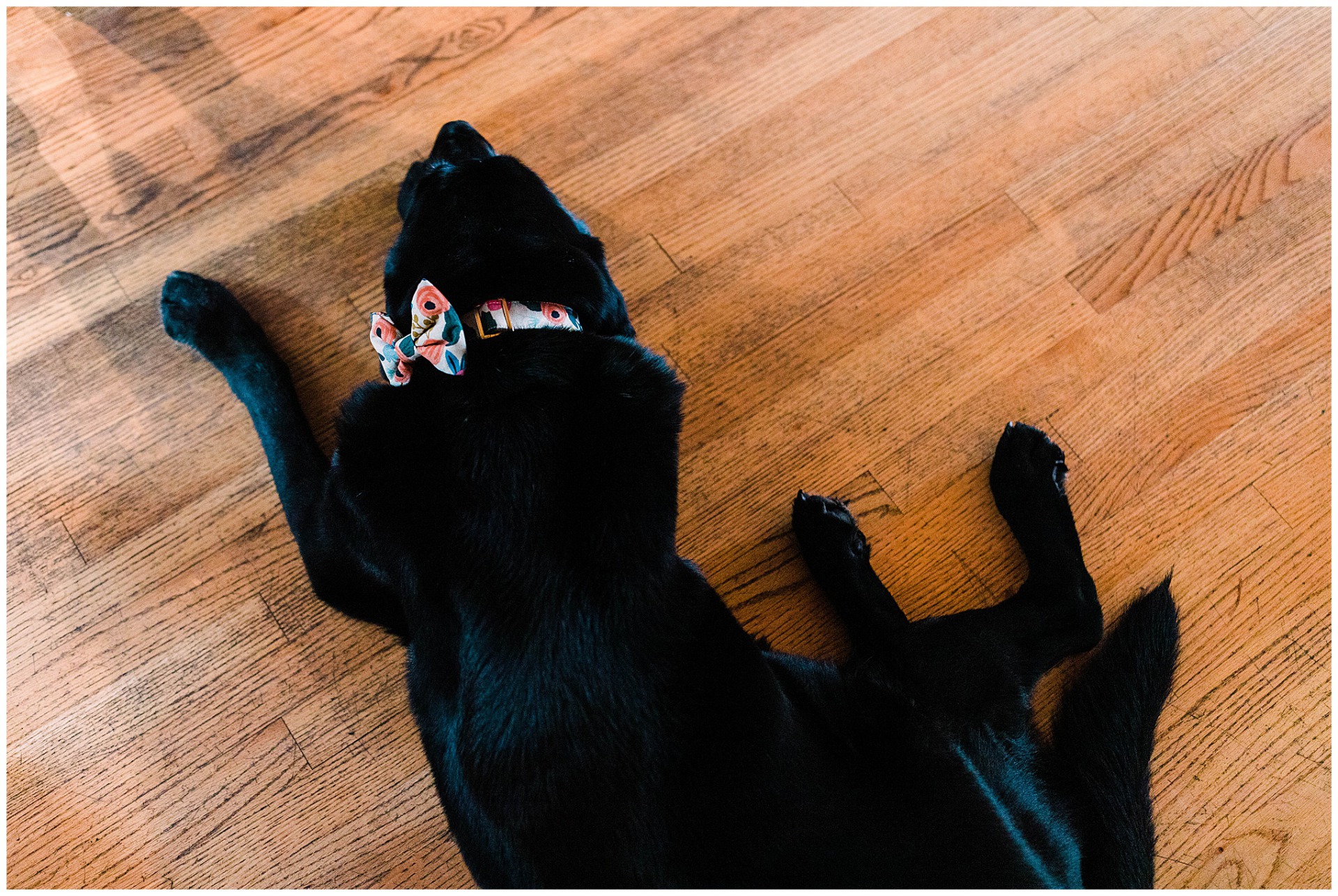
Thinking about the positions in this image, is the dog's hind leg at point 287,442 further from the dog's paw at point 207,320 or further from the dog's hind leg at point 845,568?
the dog's hind leg at point 845,568

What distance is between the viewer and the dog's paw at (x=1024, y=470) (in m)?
1.35

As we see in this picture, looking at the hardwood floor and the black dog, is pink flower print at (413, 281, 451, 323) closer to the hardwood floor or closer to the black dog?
the black dog

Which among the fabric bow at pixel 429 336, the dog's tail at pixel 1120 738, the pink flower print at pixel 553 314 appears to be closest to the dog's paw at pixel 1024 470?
the dog's tail at pixel 1120 738

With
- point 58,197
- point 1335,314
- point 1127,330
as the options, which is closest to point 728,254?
point 1127,330

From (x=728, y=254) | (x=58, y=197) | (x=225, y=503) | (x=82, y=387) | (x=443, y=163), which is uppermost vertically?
(x=58, y=197)

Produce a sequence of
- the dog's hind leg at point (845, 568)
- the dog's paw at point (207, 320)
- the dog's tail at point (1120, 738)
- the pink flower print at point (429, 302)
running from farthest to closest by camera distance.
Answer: the dog's paw at point (207, 320) < the dog's hind leg at point (845, 568) < the dog's tail at point (1120, 738) < the pink flower print at point (429, 302)

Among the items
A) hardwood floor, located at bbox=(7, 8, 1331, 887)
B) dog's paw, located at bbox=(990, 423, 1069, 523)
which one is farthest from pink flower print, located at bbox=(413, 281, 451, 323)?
dog's paw, located at bbox=(990, 423, 1069, 523)

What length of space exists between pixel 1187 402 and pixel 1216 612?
0.38 meters

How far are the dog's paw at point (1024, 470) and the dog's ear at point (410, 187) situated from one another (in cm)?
106

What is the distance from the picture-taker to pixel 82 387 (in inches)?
56.6

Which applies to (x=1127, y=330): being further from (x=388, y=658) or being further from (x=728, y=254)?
(x=388, y=658)

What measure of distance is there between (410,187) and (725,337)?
60cm

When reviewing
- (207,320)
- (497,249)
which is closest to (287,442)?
(207,320)

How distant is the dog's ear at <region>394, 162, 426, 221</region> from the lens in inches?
48.2
